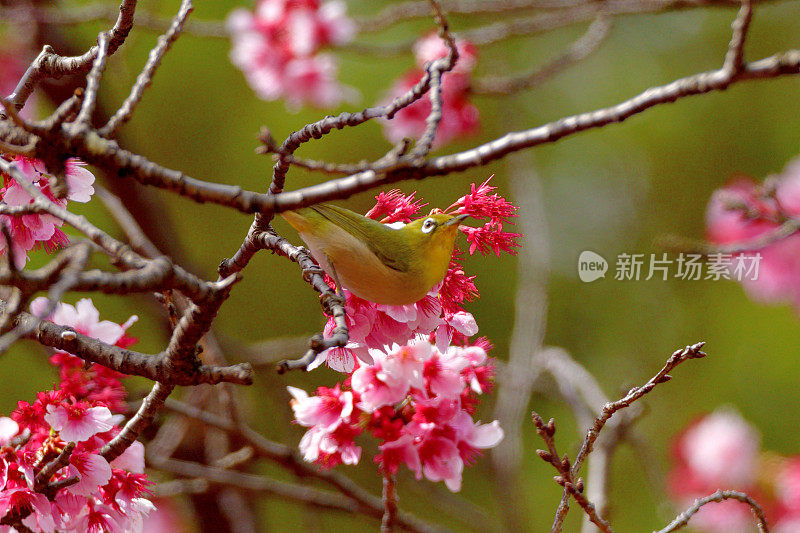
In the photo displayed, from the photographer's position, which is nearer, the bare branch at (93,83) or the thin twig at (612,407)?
the bare branch at (93,83)

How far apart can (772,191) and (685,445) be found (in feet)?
5.66

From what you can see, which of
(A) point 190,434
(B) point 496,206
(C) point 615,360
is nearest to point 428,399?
(B) point 496,206

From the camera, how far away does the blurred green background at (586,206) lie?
Result: 4.75 meters

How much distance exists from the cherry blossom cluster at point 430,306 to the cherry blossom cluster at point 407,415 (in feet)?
0.06

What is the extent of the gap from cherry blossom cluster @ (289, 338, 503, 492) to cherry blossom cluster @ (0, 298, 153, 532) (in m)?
0.25

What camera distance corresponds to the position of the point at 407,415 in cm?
113

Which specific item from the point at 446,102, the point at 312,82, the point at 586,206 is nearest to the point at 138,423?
the point at 446,102

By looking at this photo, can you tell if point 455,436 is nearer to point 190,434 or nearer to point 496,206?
point 496,206

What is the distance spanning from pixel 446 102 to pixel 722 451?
1.61 meters

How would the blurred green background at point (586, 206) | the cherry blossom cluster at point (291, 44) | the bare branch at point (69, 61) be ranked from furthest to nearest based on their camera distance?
the blurred green background at point (586, 206) → the cherry blossom cluster at point (291, 44) → the bare branch at point (69, 61)

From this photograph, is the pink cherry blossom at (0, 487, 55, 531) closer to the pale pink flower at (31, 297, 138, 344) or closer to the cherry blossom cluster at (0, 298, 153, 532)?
the cherry blossom cluster at (0, 298, 153, 532)

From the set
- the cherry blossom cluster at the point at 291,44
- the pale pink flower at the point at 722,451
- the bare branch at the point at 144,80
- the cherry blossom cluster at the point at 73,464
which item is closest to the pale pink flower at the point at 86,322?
the cherry blossom cluster at the point at 73,464

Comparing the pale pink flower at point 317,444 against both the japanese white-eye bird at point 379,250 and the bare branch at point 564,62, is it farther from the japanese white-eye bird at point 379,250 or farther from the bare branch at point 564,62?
the bare branch at point 564,62

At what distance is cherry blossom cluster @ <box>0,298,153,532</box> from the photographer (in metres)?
1.00
